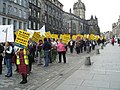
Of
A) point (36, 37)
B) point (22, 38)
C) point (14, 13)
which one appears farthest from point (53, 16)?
point (22, 38)

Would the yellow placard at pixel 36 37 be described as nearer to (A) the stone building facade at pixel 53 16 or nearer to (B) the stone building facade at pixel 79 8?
(A) the stone building facade at pixel 53 16

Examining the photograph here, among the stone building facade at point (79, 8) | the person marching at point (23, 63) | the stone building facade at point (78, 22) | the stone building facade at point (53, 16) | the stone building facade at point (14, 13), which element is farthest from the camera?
the stone building facade at point (79, 8)

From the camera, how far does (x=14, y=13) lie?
157ft

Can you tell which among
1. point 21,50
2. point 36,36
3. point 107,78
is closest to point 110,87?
point 107,78

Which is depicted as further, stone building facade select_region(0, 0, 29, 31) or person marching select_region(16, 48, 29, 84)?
stone building facade select_region(0, 0, 29, 31)

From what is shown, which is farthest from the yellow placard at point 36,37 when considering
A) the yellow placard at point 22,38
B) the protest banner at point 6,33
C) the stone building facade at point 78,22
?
the stone building facade at point 78,22

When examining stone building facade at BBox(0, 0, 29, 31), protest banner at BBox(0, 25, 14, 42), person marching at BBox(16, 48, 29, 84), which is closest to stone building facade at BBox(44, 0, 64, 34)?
stone building facade at BBox(0, 0, 29, 31)

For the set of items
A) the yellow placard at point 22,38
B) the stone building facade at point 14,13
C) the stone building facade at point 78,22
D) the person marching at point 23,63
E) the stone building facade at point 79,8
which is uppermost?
the stone building facade at point 79,8

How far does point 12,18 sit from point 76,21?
78.8m

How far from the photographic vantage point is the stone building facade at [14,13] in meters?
43.2

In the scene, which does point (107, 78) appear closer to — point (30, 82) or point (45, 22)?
point (30, 82)

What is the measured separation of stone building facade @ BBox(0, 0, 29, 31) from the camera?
43.2 meters

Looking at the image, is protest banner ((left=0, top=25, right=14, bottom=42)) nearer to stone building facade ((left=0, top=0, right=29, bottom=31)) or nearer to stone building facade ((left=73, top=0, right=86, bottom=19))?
stone building facade ((left=0, top=0, right=29, bottom=31))

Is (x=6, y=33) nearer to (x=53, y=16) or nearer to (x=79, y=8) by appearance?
(x=53, y=16)
